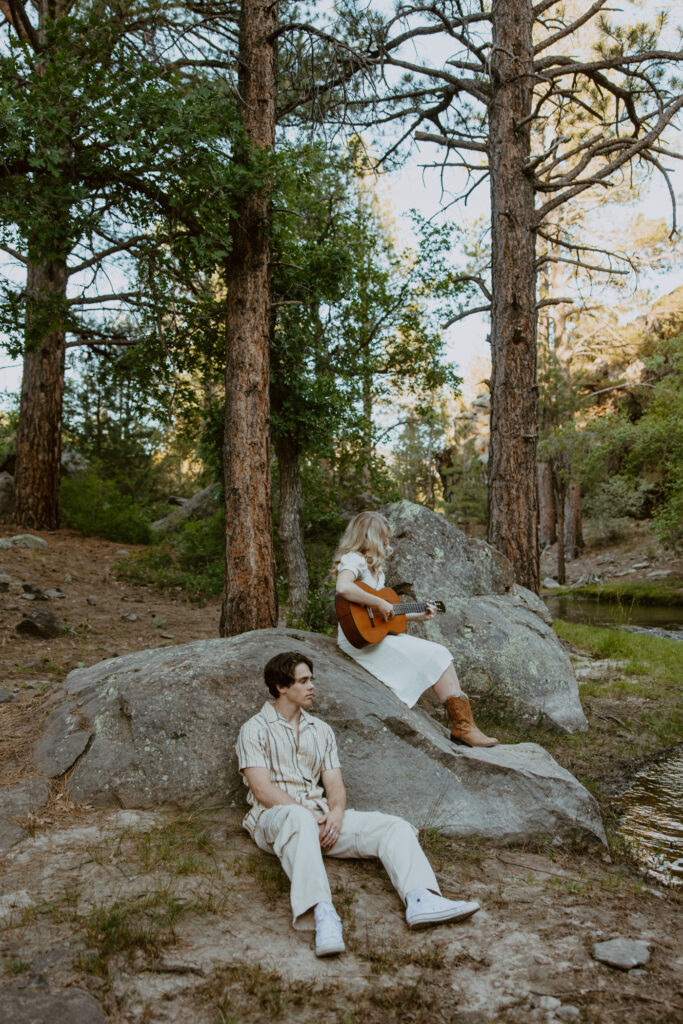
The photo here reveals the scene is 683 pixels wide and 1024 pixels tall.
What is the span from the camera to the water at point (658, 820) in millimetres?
4559

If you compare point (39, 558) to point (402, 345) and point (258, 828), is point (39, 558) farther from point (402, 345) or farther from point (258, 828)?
point (258, 828)

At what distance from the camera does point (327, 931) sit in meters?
3.07

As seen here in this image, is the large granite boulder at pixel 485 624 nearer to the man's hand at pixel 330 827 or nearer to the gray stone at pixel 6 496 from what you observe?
the man's hand at pixel 330 827

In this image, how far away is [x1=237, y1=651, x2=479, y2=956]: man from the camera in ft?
10.9

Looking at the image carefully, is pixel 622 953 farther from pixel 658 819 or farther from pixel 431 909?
pixel 658 819

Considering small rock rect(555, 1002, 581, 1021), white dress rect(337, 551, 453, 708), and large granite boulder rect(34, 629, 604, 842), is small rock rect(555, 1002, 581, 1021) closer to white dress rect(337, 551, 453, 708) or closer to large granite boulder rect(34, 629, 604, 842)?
large granite boulder rect(34, 629, 604, 842)

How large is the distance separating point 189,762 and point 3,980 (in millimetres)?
1700

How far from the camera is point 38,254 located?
768 cm

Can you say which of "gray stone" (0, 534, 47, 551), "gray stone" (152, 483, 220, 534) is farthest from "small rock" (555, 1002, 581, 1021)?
"gray stone" (152, 483, 220, 534)

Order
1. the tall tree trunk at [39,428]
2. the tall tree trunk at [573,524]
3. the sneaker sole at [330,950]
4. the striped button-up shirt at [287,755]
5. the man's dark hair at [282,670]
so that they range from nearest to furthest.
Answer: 1. the sneaker sole at [330,950]
2. the striped button-up shirt at [287,755]
3. the man's dark hair at [282,670]
4. the tall tree trunk at [39,428]
5. the tall tree trunk at [573,524]

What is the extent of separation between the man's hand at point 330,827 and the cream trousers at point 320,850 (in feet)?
0.24

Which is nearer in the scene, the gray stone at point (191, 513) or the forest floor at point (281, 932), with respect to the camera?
the forest floor at point (281, 932)

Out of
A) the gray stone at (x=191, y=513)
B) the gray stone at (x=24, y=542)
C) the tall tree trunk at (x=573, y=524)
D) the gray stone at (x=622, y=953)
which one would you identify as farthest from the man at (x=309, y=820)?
the tall tree trunk at (x=573, y=524)

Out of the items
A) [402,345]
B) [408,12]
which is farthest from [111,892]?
[402,345]
